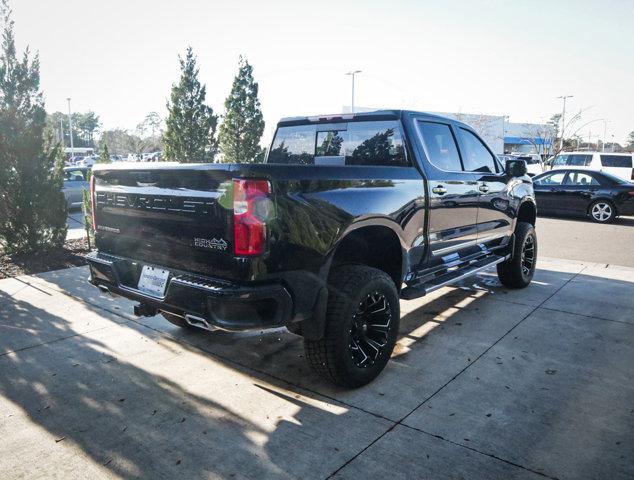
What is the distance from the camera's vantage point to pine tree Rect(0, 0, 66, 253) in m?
7.67

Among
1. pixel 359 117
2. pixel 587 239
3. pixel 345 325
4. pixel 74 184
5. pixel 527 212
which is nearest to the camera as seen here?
pixel 345 325

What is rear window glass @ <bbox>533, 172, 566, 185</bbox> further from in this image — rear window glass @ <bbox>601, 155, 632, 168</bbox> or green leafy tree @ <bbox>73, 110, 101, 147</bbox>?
green leafy tree @ <bbox>73, 110, 101, 147</bbox>

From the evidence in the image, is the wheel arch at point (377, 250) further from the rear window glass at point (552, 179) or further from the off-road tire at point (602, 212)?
the rear window glass at point (552, 179)

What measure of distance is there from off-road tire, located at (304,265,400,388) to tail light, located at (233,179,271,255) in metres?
0.77

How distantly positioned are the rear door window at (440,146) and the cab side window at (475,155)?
8.2 inches

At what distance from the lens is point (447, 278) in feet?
14.8

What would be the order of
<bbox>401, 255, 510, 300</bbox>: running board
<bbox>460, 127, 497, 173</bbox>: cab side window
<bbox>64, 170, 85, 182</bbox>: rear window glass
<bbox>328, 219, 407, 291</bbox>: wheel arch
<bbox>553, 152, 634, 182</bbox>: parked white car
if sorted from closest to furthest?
<bbox>328, 219, 407, 291</bbox>: wheel arch, <bbox>401, 255, 510, 300</bbox>: running board, <bbox>460, 127, 497, 173</bbox>: cab side window, <bbox>64, 170, 85, 182</bbox>: rear window glass, <bbox>553, 152, 634, 182</bbox>: parked white car

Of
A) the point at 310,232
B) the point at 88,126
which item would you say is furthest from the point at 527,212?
the point at 88,126

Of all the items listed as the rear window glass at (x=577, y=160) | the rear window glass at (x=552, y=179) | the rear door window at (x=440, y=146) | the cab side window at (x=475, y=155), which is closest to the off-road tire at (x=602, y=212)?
the rear window glass at (x=552, y=179)

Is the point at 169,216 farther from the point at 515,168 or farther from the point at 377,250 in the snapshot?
the point at 515,168

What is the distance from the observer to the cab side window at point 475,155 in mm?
5055

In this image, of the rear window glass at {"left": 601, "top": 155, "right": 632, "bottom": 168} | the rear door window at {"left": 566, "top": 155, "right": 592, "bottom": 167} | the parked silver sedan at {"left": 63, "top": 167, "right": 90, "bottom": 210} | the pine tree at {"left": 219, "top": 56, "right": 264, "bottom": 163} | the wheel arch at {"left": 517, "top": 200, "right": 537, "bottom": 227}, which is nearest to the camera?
the wheel arch at {"left": 517, "top": 200, "right": 537, "bottom": 227}

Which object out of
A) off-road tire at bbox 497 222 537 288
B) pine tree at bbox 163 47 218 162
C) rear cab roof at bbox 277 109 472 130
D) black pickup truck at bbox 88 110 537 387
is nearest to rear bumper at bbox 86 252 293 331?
black pickup truck at bbox 88 110 537 387

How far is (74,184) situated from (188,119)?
418cm
